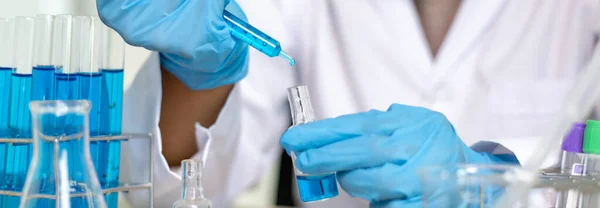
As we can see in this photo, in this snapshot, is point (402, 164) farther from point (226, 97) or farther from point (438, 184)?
point (226, 97)

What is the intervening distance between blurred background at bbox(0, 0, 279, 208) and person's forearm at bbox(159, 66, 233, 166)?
161 mm

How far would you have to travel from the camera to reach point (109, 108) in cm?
105

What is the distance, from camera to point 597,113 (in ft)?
3.51

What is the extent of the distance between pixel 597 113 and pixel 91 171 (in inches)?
29.3

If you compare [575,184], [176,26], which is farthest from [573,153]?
[176,26]

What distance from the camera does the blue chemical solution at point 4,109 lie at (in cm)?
102

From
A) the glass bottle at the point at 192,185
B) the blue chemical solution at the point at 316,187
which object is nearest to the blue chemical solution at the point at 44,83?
the glass bottle at the point at 192,185

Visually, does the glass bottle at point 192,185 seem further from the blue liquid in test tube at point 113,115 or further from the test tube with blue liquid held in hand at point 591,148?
the test tube with blue liquid held in hand at point 591,148

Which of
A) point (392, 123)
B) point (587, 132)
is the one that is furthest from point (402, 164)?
point (587, 132)

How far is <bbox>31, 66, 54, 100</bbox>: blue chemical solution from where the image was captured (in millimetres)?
1009

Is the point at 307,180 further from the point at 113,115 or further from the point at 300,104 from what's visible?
the point at 113,115

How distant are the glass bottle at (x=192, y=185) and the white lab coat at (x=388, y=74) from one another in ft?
1.24

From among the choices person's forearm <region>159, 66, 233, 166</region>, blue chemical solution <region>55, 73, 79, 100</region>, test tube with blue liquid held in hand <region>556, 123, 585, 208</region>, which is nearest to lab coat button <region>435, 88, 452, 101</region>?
person's forearm <region>159, 66, 233, 166</region>

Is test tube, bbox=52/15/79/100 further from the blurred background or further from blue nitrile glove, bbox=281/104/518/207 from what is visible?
the blurred background
